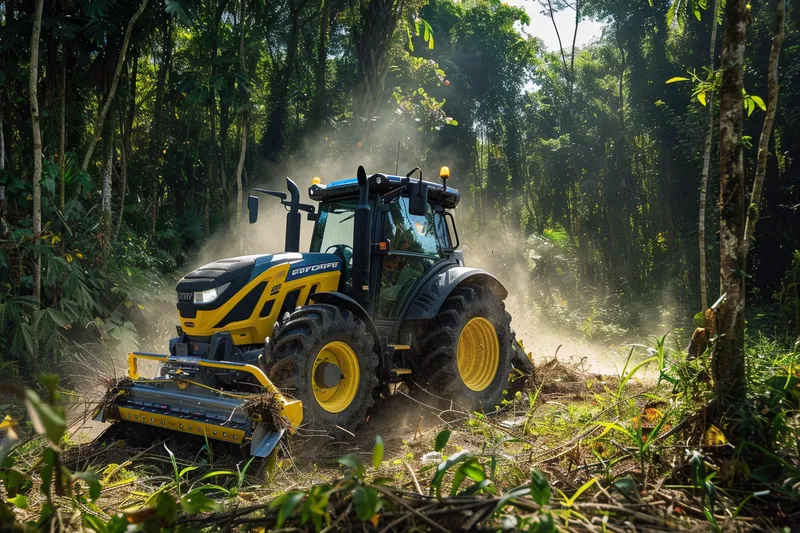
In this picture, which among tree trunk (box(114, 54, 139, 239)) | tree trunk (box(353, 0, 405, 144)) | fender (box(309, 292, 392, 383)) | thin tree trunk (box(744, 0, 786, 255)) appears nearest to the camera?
thin tree trunk (box(744, 0, 786, 255))

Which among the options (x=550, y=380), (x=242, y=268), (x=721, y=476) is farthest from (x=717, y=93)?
(x=550, y=380)

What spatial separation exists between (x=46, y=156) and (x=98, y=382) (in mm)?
5011

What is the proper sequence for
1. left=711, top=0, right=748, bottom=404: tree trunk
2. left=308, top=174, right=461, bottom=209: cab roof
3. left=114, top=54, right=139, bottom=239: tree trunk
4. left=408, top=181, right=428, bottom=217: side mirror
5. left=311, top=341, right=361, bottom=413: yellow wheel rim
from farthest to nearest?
1. left=114, top=54, right=139, bottom=239: tree trunk
2. left=308, top=174, right=461, bottom=209: cab roof
3. left=408, top=181, right=428, bottom=217: side mirror
4. left=311, top=341, right=361, bottom=413: yellow wheel rim
5. left=711, top=0, right=748, bottom=404: tree trunk

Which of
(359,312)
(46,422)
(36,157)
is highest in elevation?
(36,157)

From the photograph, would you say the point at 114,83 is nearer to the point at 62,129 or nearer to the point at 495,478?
the point at 62,129

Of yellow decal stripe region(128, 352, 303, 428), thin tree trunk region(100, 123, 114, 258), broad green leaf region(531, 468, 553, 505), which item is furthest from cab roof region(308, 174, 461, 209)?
broad green leaf region(531, 468, 553, 505)

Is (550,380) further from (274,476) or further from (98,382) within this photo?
(98,382)

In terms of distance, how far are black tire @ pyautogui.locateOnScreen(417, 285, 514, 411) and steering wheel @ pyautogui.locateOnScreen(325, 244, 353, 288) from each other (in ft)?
3.25

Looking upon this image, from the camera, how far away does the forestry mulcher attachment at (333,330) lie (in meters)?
4.57

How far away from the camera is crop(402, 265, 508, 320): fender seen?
19.6 ft

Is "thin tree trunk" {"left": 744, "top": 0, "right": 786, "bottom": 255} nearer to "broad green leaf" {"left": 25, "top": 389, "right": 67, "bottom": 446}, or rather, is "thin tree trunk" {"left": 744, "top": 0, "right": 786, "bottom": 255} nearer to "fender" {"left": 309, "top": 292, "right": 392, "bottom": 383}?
"fender" {"left": 309, "top": 292, "right": 392, "bottom": 383}

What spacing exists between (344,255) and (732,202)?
3680 millimetres

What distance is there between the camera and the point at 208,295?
5.14 metres

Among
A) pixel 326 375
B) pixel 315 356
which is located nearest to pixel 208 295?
pixel 315 356
